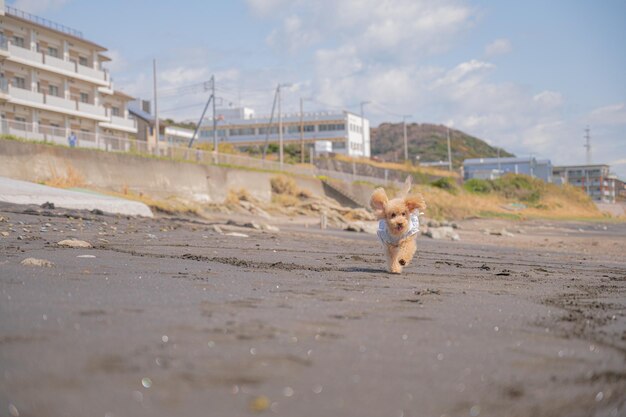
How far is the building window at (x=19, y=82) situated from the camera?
4191cm

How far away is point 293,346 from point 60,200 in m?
16.1

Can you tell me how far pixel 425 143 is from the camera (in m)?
159

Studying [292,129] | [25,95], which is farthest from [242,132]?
[25,95]

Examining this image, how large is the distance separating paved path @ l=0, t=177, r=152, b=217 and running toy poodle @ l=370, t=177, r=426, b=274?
1153 centimetres

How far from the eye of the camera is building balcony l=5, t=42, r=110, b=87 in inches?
1614

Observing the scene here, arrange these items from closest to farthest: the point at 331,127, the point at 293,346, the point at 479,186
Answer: the point at 293,346, the point at 479,186, the point at 331,127

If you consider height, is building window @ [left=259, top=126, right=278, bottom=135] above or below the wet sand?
above

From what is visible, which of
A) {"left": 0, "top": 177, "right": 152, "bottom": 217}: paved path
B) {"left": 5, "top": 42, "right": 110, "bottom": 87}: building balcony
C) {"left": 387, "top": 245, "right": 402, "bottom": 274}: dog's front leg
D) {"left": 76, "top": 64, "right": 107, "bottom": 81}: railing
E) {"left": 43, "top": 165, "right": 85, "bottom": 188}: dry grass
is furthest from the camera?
{"left": 76, "top": 64, "right": 107, "bottom": 81}: railing

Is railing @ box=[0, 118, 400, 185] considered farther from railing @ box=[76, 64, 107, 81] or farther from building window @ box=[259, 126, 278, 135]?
building window @ box=[259, 126, 278, 135]

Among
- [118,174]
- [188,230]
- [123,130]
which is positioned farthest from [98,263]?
[123,130]

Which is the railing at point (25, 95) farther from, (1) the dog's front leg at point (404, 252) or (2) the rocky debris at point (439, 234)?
(1) the dog's front leg at point (404, 252)

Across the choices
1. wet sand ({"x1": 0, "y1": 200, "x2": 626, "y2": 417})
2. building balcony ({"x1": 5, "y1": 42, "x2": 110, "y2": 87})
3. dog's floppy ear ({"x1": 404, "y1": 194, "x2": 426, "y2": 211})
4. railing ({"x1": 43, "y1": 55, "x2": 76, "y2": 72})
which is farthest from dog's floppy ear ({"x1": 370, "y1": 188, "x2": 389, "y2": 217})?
railing ({"x1": 43, "y1": 55, "x2": 76, "y2": 72})

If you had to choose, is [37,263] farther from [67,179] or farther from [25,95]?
[25,95]

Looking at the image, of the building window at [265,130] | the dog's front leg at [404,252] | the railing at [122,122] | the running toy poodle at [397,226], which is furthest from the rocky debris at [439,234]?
the building window at [265,130]
